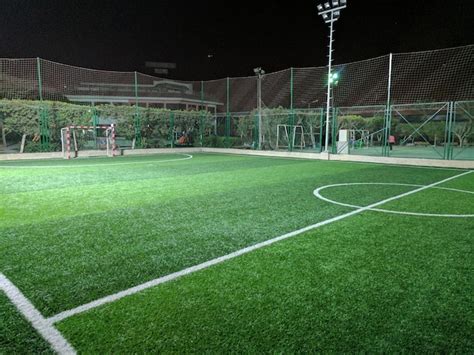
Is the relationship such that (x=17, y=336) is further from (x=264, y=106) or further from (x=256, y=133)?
(x=264, y=106)

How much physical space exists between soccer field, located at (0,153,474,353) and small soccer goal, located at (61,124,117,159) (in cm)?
1065

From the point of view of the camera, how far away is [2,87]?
693 inches

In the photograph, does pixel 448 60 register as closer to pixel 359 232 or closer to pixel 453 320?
pixel 359 232

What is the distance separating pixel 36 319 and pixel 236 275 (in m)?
1.44

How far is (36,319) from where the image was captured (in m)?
2.23

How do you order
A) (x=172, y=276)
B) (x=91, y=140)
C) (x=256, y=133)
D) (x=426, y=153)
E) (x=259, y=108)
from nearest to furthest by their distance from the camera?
(x=172, y=276) < (x=91, y=140) < (x=426, y=153) < (x=256, y=133) < (x=259, y=108)

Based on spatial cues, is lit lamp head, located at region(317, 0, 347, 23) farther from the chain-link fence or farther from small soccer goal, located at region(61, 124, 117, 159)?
small soccer goal, located at region(61, 124, 117, 159)

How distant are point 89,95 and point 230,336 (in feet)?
84.5

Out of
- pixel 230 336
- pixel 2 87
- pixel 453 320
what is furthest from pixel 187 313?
pixel 2 87

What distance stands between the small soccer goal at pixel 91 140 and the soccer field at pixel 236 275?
34.9 ft

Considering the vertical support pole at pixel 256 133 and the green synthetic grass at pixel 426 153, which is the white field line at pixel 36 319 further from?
the vertical support pole at pixel 256 133

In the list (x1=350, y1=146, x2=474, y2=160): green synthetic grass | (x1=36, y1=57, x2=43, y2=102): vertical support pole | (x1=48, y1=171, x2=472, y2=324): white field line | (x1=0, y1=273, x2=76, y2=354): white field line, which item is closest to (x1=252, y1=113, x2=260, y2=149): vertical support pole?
(x1=350, y1=146, x2=474, y2=160): green synthetic grass

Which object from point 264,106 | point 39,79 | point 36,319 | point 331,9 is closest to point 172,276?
point 36,319

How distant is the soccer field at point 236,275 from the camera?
207cm
